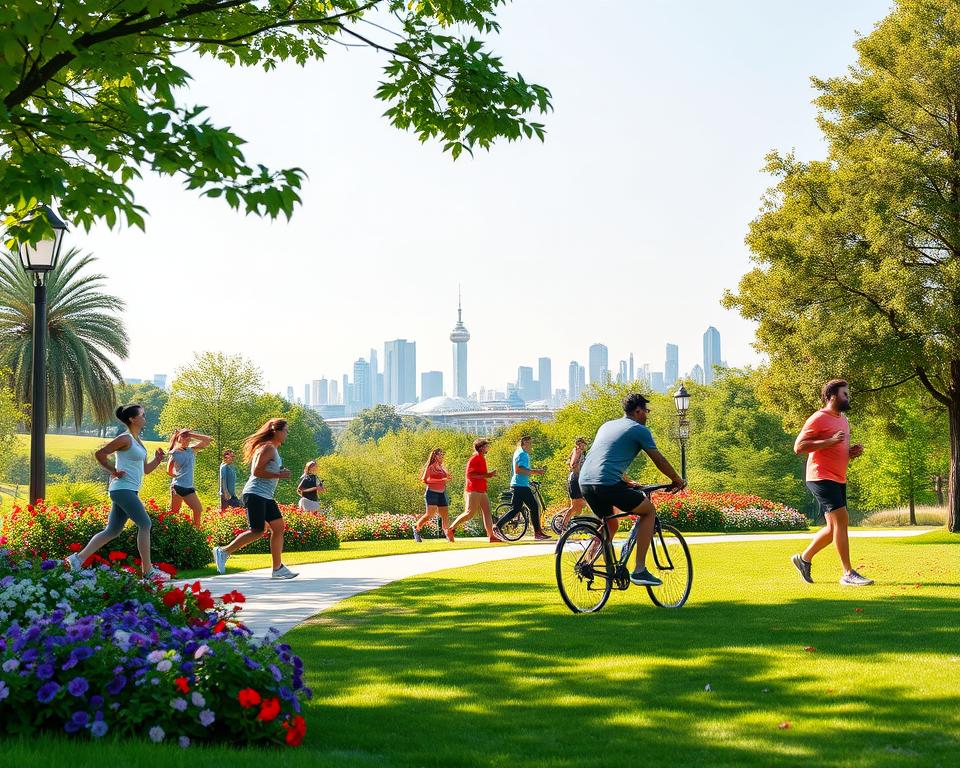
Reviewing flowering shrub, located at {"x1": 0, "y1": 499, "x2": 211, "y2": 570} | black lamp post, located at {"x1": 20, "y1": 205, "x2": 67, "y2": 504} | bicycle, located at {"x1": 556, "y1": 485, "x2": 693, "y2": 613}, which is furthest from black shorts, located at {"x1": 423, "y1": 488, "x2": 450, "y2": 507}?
bicycle, located at {"x1": 556, "y1": 485, "x2": 693, "y2": 613}

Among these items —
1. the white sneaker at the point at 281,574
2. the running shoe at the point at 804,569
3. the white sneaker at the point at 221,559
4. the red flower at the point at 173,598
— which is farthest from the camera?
the white sneaker at the point at 221,559

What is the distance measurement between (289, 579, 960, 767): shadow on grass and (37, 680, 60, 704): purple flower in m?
1.25

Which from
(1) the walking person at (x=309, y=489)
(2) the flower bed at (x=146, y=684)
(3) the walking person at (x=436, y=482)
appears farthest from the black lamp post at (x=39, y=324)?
(1) the walking person at (x=309, y=489)

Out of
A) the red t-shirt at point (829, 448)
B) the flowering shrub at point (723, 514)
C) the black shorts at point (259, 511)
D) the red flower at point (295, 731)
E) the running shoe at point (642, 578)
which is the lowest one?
the flowering shrub at point (723, 514)

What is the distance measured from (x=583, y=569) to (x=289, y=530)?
1093 centimetres

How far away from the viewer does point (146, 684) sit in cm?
458

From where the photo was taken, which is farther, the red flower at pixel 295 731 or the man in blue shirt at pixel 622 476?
the man in blue shirt at pixel 622 476

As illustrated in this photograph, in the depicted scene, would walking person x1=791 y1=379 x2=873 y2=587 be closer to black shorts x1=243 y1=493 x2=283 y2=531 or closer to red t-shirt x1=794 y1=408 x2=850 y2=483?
red t-shirt x1=794 y1=408 x2=850 y2=483

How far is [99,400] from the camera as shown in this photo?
33219 mm

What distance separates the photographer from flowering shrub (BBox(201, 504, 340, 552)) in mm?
17859

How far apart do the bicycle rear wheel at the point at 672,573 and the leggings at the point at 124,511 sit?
5.28 metres

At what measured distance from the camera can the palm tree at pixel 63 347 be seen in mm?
32188

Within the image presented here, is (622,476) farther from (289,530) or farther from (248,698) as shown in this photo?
(289,530)

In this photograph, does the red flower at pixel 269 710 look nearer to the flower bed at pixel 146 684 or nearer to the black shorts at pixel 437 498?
the flower bed at pixel 146 684
